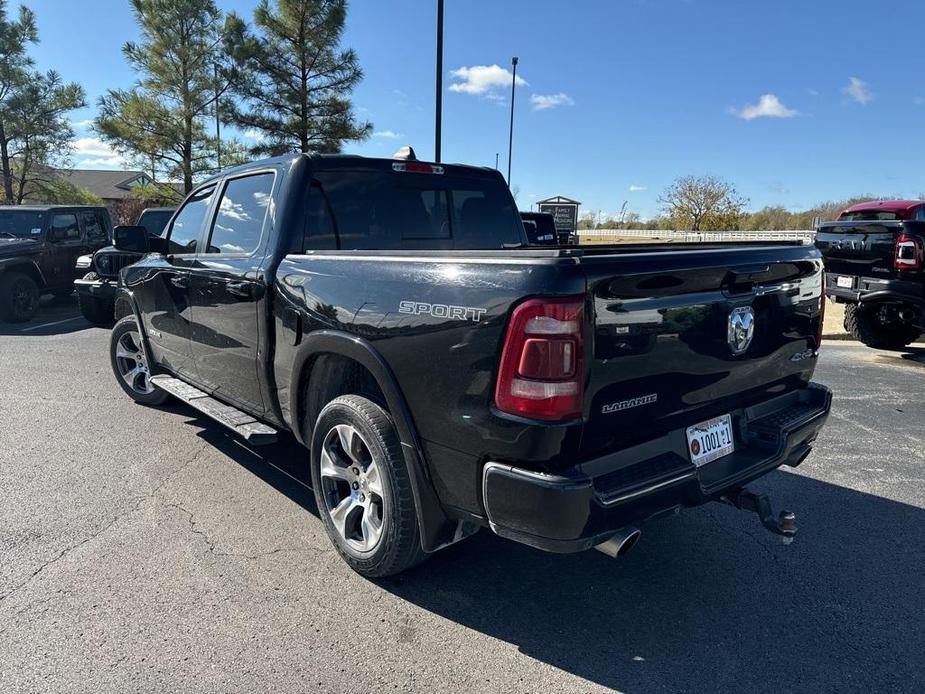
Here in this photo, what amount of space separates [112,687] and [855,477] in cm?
439

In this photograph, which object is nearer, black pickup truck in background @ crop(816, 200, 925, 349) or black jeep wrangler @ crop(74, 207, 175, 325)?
black pickup truck in background @ crop(816, 200, 925, 349)

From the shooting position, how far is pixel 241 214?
390 cm

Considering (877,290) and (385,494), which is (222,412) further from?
(877,290)

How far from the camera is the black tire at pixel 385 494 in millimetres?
2654

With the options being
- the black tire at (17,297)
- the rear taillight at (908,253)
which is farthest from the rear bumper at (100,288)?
the rear taillight at (908,253)

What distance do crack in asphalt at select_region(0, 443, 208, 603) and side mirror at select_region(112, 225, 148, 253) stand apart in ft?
5.14

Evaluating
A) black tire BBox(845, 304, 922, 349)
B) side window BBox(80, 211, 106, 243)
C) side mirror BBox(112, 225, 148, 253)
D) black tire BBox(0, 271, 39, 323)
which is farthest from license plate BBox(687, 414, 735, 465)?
side window BBox(80, 211, 106, 243)

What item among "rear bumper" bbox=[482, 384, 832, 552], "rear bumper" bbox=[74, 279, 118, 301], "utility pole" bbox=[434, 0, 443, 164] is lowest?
"rear bumper" bbox=[482, 384, 832, 552]

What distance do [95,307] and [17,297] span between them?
260 centimetres

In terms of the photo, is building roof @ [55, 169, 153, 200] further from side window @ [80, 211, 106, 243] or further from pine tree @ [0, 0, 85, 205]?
side window @ [80, 211, 106, 243]

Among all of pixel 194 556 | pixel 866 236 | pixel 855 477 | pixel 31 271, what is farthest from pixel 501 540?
pixel 31 271

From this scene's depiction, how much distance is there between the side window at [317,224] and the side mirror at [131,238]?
1.81m

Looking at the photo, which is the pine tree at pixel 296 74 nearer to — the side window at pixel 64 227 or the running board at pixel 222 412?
the side window at pixel 64 227

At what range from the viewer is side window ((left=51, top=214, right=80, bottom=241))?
1138cm
